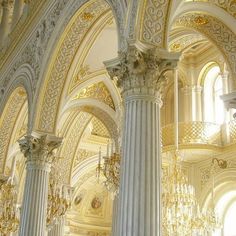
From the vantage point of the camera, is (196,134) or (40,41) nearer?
(40,41)

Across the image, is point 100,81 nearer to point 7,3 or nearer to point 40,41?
point 40,41

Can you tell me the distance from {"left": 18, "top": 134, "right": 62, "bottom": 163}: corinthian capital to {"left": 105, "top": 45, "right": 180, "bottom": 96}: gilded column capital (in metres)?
4.36

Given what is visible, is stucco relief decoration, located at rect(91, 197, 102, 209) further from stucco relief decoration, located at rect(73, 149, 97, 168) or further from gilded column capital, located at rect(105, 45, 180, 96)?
gilded column capital, located at rect(105, 45, 180, 96)

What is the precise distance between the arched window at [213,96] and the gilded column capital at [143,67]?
8.42 meters

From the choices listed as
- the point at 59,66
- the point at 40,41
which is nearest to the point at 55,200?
the point at 59,66

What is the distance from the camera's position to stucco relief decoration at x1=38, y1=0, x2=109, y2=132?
11.8 m

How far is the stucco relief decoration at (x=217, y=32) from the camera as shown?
33.8 feet

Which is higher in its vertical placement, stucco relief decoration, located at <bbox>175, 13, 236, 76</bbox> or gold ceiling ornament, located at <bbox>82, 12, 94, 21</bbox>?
gold ceiling ornament, located at <bbox>82, 12, 94, 21</bbox>

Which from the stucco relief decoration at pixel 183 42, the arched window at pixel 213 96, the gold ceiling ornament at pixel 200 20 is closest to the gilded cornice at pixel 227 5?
the gold ceiling ornament at pixel 200 20

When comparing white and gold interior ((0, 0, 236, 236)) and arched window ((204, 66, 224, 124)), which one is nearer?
white and gold interior ((0, 0, 236, 236))

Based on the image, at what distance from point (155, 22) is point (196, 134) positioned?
756 cm

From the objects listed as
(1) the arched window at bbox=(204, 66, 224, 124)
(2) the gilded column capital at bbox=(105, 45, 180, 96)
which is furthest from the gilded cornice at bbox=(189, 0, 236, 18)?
(1) the arched window at bbox=(204, 66, 224, 124)

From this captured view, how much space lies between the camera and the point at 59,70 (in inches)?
484

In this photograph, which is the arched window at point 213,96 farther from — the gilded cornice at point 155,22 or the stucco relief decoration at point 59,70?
the gilded cornice at point 155,22
